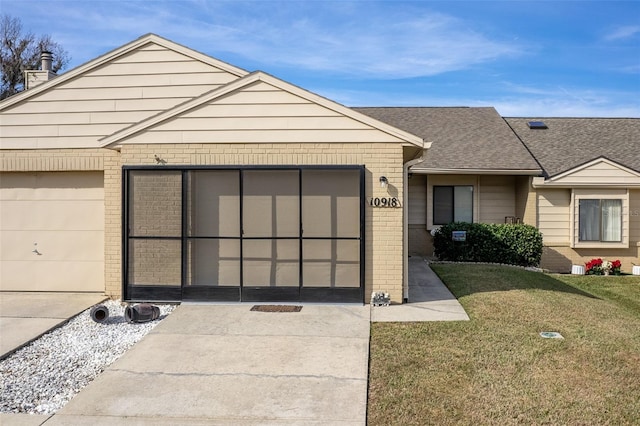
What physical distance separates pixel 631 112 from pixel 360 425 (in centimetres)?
2741

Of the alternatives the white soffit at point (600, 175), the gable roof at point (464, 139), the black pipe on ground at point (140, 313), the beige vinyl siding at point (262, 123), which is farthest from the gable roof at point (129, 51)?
the white soffit at point (600, 175)

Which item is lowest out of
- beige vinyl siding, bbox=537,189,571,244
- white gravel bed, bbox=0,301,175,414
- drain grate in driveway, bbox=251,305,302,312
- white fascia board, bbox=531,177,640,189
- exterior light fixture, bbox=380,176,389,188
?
white gravel bed, bbox=0,301,175,414

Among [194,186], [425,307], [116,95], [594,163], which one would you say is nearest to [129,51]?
[116,95]

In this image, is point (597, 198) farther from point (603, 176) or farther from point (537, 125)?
point (537, 125)

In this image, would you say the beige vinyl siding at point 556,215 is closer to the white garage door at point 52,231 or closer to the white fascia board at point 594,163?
the white fascia board at point 594,163

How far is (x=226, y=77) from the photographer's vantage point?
33.3 feet

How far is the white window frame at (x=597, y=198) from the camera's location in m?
14.8

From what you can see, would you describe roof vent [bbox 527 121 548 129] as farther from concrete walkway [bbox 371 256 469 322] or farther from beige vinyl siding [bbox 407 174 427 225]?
concrete walkway [bbox 371 256 469 322]

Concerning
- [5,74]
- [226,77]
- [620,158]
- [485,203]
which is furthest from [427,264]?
[5,74]

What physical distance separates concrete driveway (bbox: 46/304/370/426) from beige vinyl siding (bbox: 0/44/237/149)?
424 centimetres

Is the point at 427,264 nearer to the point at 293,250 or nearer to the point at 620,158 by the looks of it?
the point at 293,250

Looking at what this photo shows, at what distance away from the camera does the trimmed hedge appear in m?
14.4

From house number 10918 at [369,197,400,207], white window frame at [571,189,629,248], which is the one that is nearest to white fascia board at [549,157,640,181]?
white window frame at [571,189,629,248]

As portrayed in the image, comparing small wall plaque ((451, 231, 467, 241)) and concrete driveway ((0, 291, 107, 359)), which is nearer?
concrete driveway ((0, 291, 107, 359))
